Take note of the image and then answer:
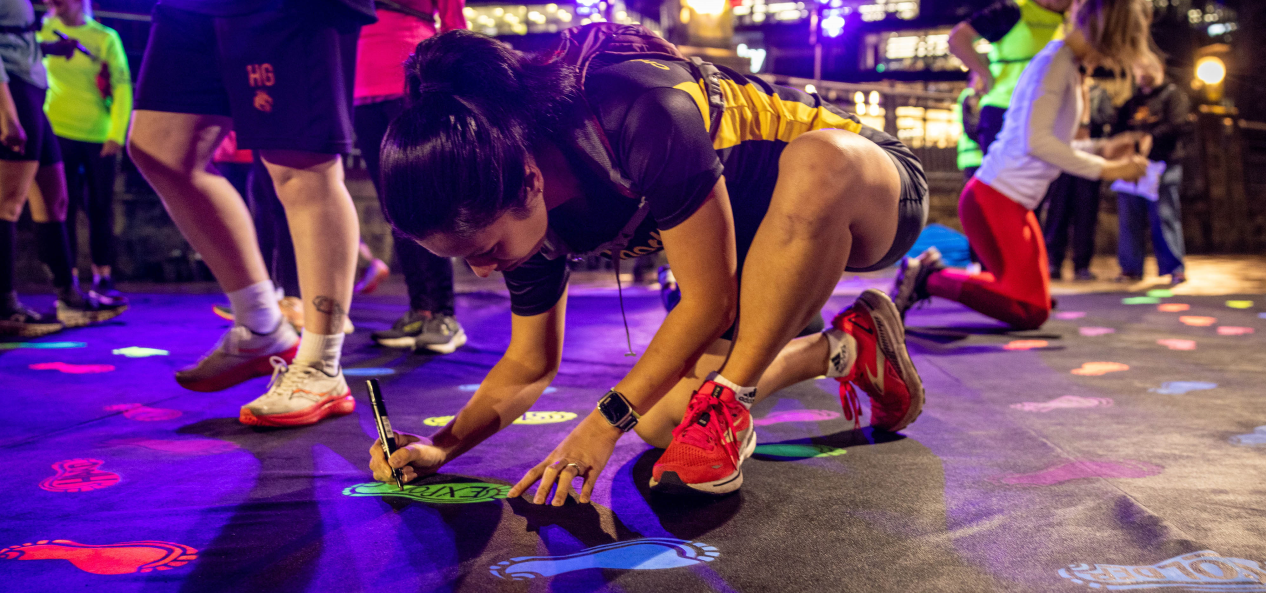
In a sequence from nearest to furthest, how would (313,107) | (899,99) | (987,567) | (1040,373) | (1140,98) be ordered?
(987,567) → (313,107) → (1040,373) → (1140,98) → (899,99)

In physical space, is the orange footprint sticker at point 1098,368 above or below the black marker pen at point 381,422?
below

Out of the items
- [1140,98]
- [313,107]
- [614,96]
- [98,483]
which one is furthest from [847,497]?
[1140,98]

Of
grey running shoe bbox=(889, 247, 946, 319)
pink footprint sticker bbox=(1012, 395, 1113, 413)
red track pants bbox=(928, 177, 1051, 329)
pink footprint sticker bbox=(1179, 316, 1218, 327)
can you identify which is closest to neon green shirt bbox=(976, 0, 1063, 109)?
red track pants bbox=(928, 177, 1051, 329)

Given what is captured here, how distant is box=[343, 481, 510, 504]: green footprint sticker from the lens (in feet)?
3.50

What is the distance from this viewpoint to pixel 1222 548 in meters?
0.85

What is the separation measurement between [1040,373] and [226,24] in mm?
2113

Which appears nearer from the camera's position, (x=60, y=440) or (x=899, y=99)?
(x=60, y=440)

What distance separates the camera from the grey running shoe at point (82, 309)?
2.89 metres

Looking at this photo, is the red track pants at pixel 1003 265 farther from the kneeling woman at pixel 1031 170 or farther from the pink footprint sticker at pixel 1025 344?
the pink footprint sticker at pixel 1025 344

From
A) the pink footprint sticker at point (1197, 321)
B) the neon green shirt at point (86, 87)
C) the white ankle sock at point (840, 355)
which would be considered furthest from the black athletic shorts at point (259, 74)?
the pink footprint sticker at point (1197, 321)

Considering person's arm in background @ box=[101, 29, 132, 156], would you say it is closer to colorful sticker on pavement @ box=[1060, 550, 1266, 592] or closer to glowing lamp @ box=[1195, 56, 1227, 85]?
colorful sticker on pavement @ box=[1060, 550, 1266, 592]

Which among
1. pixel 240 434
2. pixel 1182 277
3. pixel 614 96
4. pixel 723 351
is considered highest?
pixel 614 96

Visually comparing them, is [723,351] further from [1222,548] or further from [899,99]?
[899,99]

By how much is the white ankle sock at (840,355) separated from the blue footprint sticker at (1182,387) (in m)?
0.86
